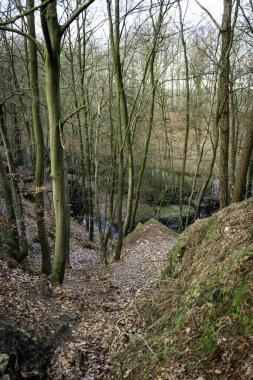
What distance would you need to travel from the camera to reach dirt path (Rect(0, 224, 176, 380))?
16.9 ft

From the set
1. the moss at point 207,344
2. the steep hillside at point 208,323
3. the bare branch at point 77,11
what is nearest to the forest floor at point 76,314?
the steep hillside at point 208,323

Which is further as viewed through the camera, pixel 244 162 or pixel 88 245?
pixel 88 245

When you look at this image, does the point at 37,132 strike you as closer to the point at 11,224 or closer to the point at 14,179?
the point at 14,179

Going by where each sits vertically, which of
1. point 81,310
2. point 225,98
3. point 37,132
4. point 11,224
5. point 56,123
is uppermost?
point 225,98

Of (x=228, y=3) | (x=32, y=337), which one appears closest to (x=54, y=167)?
(x=32, y=337)

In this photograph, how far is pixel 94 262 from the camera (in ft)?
45.0

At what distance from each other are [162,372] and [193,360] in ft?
1.39

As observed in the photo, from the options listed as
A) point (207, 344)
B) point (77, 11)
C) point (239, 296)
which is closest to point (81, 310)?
point (207, 344)

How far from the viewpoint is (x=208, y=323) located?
4293 mm

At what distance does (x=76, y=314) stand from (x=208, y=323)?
12.0ft

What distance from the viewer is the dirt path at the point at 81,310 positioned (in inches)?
203

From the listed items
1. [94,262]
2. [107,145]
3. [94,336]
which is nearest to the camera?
[94,336]

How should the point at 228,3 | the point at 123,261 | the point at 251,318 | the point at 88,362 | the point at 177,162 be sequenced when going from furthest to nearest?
the point at 177,162
the point at 123,261
the point at 228,3
the point at 88,362
the point at 251,318

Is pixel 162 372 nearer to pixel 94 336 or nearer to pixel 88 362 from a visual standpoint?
pixel 88 362
